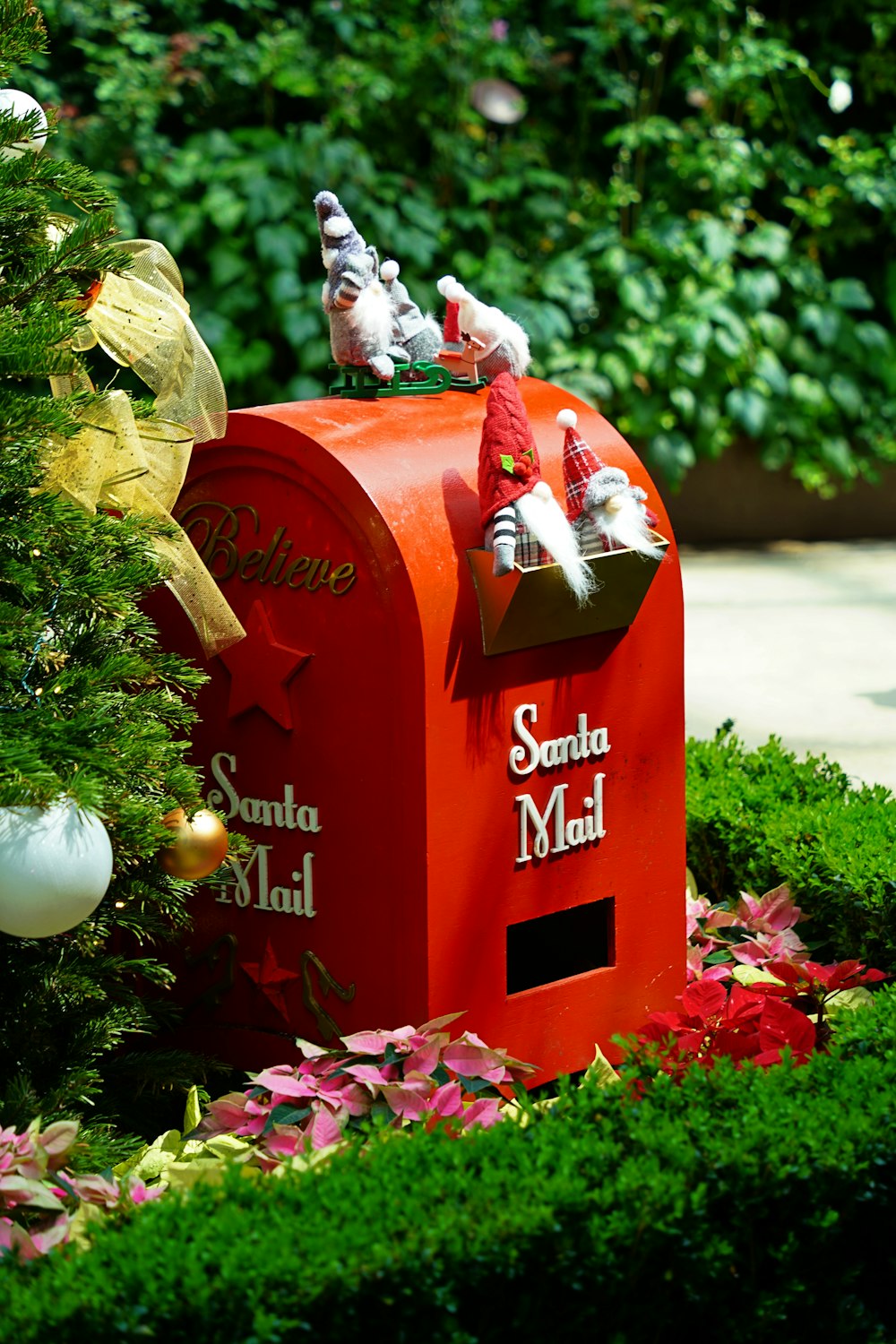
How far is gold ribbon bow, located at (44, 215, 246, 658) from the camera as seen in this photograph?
2.27 m

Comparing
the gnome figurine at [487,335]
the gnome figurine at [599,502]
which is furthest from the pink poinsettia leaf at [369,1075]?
the gnome figurine at [487,335]

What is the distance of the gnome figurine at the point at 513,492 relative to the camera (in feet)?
7.59

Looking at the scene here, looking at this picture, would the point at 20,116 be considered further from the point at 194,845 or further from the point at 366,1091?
the point at 366,1091

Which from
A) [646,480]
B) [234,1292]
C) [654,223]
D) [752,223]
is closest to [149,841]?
[234,1292]

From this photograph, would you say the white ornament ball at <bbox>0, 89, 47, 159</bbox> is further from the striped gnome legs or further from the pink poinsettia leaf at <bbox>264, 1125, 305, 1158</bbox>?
the pink poinsettia leaf at <bbox>264, 1125, 305, 1158</bbox>

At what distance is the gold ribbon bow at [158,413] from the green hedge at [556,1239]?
0.91m

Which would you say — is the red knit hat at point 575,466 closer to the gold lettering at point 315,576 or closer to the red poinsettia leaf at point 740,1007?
the gold lettering at point 315,576

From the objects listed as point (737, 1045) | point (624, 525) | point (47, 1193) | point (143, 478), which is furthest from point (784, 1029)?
point (143, 478)

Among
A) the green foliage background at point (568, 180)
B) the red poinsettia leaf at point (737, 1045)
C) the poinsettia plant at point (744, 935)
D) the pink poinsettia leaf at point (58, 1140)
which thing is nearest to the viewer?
the pink poinsettia leaf at point (58, 1140)

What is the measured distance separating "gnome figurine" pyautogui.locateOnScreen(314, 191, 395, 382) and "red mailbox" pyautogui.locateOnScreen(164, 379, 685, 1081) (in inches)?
3.5

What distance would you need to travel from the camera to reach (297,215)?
287 inches

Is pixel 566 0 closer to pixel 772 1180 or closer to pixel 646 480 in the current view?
pixel 646 480

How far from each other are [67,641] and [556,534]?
75cm

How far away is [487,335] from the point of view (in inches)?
103
